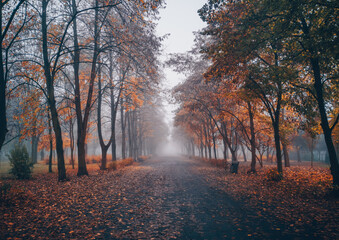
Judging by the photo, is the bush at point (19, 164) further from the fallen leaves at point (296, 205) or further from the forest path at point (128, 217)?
the fallen leaves at point (296, 205)

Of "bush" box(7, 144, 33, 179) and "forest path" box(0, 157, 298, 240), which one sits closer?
"forest path" box(0, 157, 298, 240)

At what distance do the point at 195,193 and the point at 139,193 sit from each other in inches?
101

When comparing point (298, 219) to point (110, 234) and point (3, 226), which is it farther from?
point (3, 226)

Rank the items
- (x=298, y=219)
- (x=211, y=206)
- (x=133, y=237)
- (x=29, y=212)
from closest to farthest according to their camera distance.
Result: (x=133, y=237), (x=298, y=219), (x=29, y=212), (x=211, y=206)

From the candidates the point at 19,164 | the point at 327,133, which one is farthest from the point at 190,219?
the point at 19,164

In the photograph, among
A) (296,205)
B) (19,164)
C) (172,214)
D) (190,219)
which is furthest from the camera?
(19,164)

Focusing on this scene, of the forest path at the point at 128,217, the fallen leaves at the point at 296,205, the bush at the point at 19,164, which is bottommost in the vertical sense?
the fallen leaves at the point at 296,205

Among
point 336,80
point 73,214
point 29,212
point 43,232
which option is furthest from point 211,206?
point 336,80

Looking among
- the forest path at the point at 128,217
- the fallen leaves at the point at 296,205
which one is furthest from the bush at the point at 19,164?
the fallen leaves at the point at 296,205

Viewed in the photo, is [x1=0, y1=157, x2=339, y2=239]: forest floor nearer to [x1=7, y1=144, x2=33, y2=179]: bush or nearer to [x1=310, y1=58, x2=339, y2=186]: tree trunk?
[x1=310, y1=58, x2=339, y2=186]: tree trunk

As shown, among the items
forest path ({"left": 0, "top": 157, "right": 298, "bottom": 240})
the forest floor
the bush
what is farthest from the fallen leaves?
the bush

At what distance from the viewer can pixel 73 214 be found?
6074 mm

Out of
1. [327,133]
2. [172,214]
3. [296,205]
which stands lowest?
[296,205]

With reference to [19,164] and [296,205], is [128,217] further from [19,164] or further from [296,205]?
[19,164]
